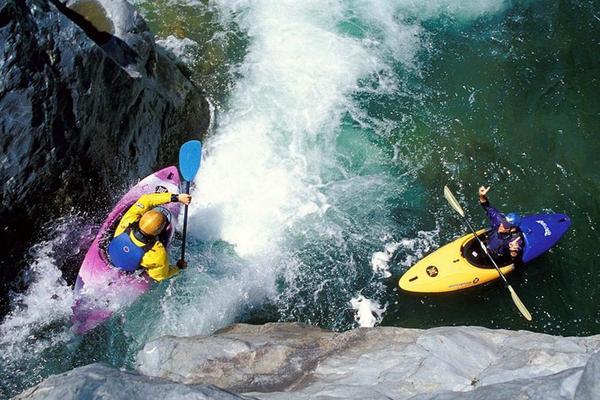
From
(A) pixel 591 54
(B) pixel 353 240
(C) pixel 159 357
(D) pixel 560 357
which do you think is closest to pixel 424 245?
(B) pixel 353 240

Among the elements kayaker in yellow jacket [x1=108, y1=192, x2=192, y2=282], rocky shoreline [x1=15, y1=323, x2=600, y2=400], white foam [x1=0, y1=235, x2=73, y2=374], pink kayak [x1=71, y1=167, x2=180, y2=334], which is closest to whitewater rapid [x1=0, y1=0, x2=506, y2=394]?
white foam [x1=0, y1=235, x2=73, y2=374]

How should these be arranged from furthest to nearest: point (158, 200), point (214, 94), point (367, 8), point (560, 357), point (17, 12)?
point (367, 8)
point (214, 94)
point (158, 200)
point (17, 12)
point (560, 357)

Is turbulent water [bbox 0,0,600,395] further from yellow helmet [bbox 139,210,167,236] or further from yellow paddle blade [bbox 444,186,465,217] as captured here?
yellow helmet [bbox 139,210,167,236]

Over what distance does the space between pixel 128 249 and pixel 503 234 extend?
459cm

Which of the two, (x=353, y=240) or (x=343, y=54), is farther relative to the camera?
(x=343, y=54)

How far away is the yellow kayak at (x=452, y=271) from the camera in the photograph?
24.0 ft

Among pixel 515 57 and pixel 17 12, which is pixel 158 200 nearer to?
pixel 17 12

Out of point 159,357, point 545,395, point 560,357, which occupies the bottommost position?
point 159,357

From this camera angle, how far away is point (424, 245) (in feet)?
25.9

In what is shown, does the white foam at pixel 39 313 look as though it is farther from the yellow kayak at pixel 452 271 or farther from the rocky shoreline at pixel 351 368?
the yellow kayak at pixel 452 271

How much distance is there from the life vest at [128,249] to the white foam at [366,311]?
8.77ft

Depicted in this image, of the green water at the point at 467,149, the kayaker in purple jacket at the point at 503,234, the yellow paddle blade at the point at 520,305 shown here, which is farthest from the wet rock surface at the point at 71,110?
the yellow paddle blade at the point at 520,305

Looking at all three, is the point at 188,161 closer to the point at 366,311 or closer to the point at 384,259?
the point at 384,259

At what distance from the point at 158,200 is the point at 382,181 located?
336 centimetres
